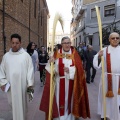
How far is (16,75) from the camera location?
400 cm

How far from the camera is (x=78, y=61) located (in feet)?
14.5

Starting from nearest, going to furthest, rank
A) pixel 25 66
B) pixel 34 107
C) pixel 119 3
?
pixel 25 66 → pixel 34 107 → pixel 119 3

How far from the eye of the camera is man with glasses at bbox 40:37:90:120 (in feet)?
14.3

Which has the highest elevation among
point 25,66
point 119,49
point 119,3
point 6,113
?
point 119,3

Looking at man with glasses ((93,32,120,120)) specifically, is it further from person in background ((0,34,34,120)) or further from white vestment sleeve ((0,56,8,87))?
white vestment sleeve ((0,56,8,87))

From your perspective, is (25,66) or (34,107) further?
(34,107)

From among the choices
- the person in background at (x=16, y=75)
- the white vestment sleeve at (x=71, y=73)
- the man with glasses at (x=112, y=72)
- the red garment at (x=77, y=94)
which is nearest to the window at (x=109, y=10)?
the man with glasses at (x=112, y=72)

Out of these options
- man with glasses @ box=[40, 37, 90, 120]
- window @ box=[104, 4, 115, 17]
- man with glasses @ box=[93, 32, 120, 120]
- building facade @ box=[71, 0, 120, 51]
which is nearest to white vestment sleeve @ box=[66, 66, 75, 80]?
man with glasses @ box=[40, 37, 90, 120]

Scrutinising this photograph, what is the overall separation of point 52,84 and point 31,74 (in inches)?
18.7

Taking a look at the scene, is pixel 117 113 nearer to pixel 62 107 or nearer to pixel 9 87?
pixel 62 107

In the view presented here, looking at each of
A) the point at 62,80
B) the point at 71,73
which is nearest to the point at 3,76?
the point at 62,80

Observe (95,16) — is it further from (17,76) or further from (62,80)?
(17,76)

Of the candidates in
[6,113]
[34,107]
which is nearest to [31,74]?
[6,113]

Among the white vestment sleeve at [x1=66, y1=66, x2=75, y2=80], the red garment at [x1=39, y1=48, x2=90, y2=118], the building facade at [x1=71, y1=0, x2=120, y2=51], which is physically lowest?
the red garment at [x1=39, y1=48, x2=90, y2=118]
